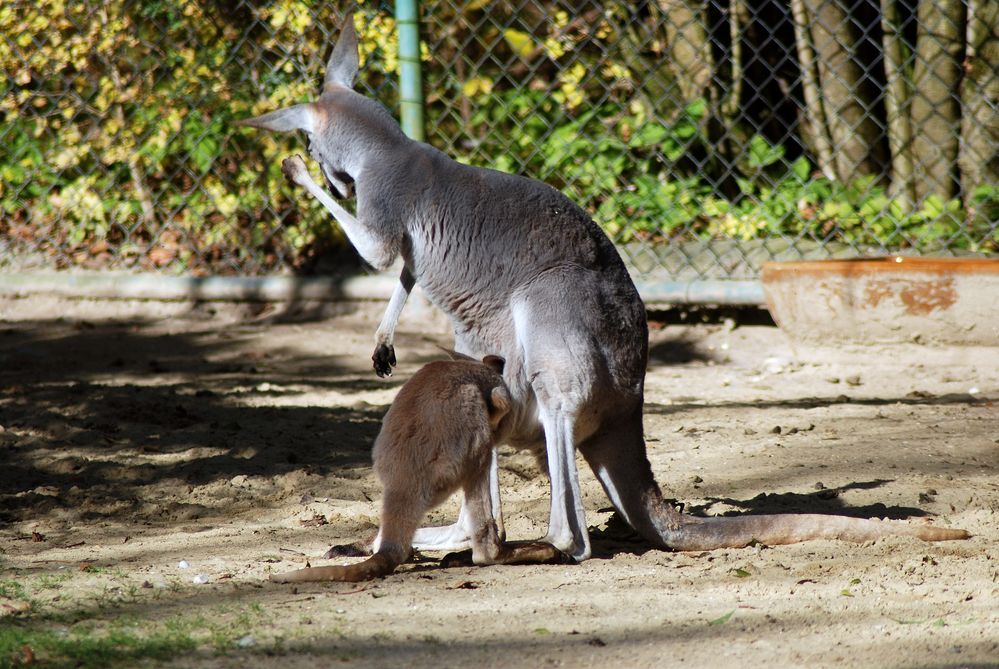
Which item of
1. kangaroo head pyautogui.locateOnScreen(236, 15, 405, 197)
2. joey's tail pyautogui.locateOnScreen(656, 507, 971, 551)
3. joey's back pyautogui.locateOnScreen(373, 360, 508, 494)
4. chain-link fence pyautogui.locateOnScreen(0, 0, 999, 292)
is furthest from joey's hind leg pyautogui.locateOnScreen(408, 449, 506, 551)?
chain-link fence pyautogui.locateOnScreen(0, 0, 999, 292)

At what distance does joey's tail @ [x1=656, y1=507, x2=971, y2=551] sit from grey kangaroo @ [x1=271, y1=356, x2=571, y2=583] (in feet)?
1.32

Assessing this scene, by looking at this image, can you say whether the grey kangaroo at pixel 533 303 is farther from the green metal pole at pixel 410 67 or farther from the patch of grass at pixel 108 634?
the green metal pole at pixel 410 67

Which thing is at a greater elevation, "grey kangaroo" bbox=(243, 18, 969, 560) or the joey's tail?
"grey kangaroo" bbox=(243, 18, 969, 560)

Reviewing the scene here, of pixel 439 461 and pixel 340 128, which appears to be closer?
pixel 439 461

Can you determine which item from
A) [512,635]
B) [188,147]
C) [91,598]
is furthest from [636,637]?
[188,147]

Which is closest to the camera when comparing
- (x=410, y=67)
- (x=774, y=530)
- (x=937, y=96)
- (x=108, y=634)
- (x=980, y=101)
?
(x=108, y=634)

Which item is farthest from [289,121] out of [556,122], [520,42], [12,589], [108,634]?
[520,42]

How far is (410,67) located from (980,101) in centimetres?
309

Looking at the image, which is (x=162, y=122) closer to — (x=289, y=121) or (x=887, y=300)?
(x=289, y=121)

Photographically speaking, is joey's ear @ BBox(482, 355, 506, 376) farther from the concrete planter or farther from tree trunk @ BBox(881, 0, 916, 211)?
tree trunk @ BBox(881, 0, 916, 211)

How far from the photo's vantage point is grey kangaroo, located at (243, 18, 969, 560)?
337cm

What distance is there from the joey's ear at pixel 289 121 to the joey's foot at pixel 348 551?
4.85 feet

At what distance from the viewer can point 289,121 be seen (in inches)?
157

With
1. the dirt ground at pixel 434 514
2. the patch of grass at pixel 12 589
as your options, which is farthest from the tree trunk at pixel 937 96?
the patch of grass at pixel 12 589
